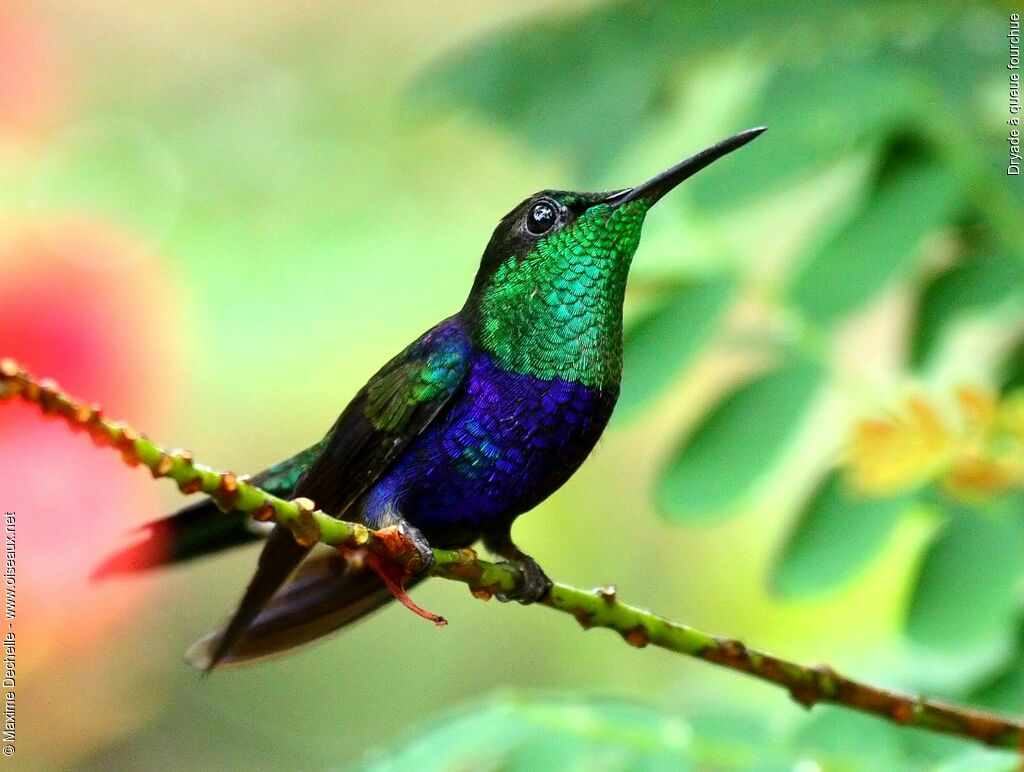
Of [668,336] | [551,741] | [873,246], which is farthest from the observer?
[873,246]

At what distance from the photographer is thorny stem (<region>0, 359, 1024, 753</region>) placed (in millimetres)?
704

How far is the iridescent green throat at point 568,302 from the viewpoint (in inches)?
41.5

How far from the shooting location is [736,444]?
2.10 metres

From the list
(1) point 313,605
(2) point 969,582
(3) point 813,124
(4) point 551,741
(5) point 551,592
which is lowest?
(2) point 969,582

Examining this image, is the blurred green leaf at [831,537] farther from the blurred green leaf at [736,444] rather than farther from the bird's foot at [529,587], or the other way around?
the bird's foot at [529,587]

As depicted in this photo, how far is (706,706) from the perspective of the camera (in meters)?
2.08

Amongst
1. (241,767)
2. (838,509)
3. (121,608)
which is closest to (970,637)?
(838,509)

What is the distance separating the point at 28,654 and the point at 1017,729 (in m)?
1.81

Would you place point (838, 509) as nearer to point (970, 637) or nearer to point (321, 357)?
point (970, 637)

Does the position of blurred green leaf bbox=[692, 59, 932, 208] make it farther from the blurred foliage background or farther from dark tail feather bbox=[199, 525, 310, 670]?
dark tail feather bbox=[199, 525, 310, 670]

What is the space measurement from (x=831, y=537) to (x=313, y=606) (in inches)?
45.3

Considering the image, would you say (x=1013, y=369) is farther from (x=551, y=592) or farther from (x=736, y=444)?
(x=551, y=592)

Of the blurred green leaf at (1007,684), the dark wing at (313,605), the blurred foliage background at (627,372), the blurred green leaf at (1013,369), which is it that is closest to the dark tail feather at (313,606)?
the dark wing at (313,605)

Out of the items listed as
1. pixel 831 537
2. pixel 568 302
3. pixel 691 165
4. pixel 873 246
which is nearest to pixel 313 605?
pixel 568 302
